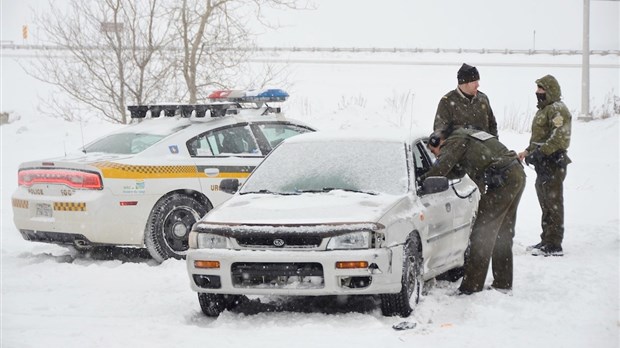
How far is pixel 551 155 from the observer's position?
10.1 metres

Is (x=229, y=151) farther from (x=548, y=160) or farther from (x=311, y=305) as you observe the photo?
(x=548, y=160)

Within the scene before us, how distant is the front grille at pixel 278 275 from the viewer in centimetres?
631

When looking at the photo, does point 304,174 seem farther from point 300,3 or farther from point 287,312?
point 300,3

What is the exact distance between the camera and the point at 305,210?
21.8 ft

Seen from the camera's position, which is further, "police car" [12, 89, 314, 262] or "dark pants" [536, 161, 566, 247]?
"dark pants" [536, 161, 566, 247]

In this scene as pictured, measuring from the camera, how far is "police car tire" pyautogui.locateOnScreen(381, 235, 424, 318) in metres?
6.56

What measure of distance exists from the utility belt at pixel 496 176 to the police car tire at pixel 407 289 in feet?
3.19

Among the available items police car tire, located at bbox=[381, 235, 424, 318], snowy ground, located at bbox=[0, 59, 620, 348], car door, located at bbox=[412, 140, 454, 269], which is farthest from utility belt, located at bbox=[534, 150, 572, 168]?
police car tire, located at bbox=[381, 235, 424, 318]

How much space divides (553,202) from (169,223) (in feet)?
13.7

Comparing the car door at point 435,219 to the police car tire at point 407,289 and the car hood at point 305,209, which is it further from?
the car hood at point 305,209

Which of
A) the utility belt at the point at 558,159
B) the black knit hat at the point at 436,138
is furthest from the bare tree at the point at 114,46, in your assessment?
the black knit hat at the point at 436,138

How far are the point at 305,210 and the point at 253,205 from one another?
0.49 meters

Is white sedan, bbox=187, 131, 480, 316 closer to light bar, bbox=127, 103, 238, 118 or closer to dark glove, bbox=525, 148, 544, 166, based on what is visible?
light bar, bbox=127, 103, 238, 118

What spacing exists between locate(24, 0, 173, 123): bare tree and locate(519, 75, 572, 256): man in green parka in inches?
317
